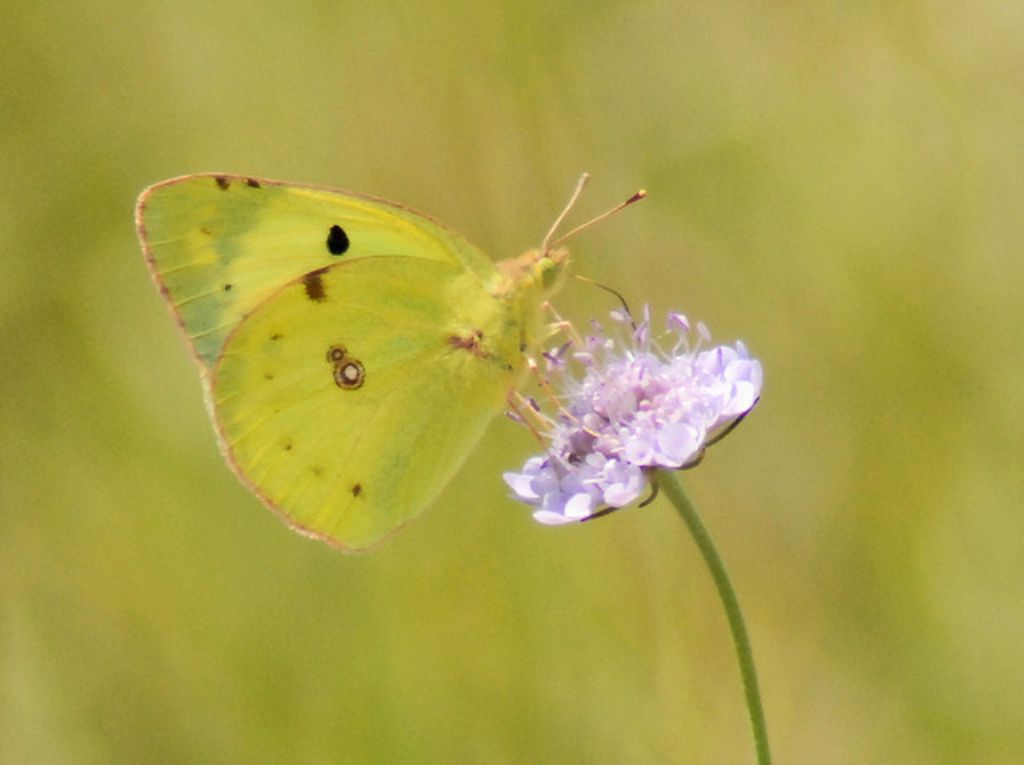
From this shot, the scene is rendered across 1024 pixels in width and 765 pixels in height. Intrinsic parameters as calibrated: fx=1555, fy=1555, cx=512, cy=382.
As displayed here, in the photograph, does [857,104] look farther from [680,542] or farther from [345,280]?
[345,280]

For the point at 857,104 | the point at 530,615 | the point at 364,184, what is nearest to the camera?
the point at 530,615

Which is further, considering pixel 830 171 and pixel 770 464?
pixel 830 171

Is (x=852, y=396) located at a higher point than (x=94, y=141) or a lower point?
lower

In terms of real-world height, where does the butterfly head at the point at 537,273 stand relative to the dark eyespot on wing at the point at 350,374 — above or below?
above

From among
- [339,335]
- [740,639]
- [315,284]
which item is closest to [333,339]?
[339,335]

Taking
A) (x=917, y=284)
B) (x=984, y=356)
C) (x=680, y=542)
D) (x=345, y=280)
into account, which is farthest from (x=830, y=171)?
(x=345, y=280)

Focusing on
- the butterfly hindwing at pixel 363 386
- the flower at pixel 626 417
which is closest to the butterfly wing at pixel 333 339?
the butterfly hindwing at pixel 363 386

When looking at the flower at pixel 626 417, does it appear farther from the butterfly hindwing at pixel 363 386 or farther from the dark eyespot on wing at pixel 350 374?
the dark eyespot on wing at pixel 350 374

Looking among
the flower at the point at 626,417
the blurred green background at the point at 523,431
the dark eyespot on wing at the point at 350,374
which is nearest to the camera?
the flower at the point at 626,417

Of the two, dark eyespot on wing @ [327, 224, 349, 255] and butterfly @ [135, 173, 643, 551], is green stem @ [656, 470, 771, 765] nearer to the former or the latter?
butterfly @ [135, 173, 643, 551]
